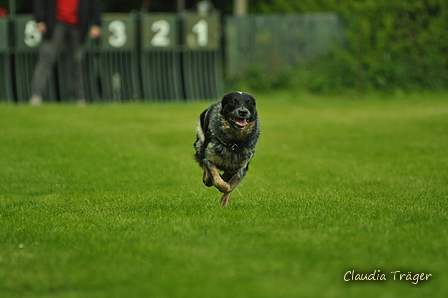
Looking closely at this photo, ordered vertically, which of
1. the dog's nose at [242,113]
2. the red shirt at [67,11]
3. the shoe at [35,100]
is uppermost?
the red shirt at [67,11]

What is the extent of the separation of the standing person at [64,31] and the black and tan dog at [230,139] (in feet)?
32.7

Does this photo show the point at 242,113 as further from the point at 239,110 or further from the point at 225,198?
the point at 225,198

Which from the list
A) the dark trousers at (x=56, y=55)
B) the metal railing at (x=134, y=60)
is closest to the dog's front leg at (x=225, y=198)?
the dark trousers at (x=56, y=55)

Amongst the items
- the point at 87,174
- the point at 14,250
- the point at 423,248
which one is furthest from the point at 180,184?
the point at 423,248

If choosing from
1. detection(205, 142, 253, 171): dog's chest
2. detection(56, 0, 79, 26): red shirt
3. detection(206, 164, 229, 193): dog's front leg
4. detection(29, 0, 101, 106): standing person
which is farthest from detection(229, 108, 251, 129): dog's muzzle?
detection(56, 0, 79, 26): red shirt

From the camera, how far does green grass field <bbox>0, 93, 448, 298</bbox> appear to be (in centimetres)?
A: 455

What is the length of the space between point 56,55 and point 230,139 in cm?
1083

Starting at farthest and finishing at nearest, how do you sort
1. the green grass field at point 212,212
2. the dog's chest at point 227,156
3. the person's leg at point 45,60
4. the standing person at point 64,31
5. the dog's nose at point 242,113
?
1. the person's leg at point 45,60
2. the standing person at point 64,31
3. the dog's chest at point 227,156
4. the dog's nose at point 242,113
5. the green grass field at point 212,212

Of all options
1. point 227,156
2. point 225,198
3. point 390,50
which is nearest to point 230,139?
point 227,156

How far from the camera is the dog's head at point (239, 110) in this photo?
7062mm

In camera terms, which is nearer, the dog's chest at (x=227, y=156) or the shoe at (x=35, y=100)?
the dog's chest at (x=227, y=156)

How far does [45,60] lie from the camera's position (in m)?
16.9

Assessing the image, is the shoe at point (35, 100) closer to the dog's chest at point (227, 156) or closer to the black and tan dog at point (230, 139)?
the black and tan dog at point (230, 139)

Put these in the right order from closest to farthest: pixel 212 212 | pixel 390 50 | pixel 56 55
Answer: pixel 212 212, pixel 56 55, pixel 390 50
